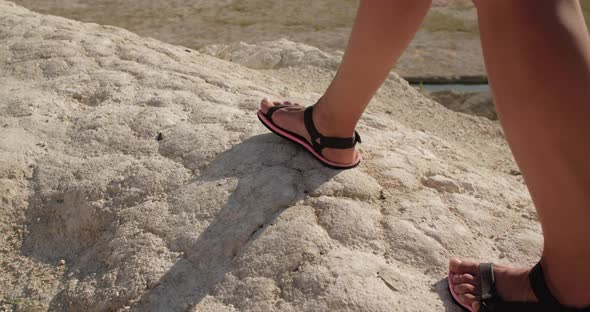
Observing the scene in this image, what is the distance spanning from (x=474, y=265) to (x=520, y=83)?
0.50 m

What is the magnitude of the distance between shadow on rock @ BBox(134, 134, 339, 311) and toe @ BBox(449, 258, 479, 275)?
1.28ft

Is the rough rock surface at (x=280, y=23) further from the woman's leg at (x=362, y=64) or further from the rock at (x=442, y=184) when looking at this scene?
the woman's leg at (x=362, y=64)

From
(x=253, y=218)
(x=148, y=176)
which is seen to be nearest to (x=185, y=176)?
(x=148, y=176)

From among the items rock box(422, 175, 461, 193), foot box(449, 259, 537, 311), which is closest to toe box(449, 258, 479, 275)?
foot box(449, 259, 537, 311)

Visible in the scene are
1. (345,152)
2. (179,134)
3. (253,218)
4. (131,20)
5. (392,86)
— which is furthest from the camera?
(131,20)

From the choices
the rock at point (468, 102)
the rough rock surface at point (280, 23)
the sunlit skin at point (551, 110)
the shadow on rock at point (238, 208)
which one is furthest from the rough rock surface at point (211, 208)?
the rough rock surface at point (280, 23)

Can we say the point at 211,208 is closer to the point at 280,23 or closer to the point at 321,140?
the point at 321,140

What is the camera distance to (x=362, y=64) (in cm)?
163

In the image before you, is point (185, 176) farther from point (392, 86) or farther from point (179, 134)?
point (392, 86)

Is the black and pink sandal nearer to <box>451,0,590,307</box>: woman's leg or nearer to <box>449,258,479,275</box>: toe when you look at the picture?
<box>449,258,479,275</box>: toe

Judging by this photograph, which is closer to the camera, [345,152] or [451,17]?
A: [345,152]

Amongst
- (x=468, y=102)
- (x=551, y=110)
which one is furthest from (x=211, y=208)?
(x=468, y=102)

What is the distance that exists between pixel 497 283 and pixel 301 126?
2.15ft

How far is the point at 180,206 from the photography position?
1.72 m
